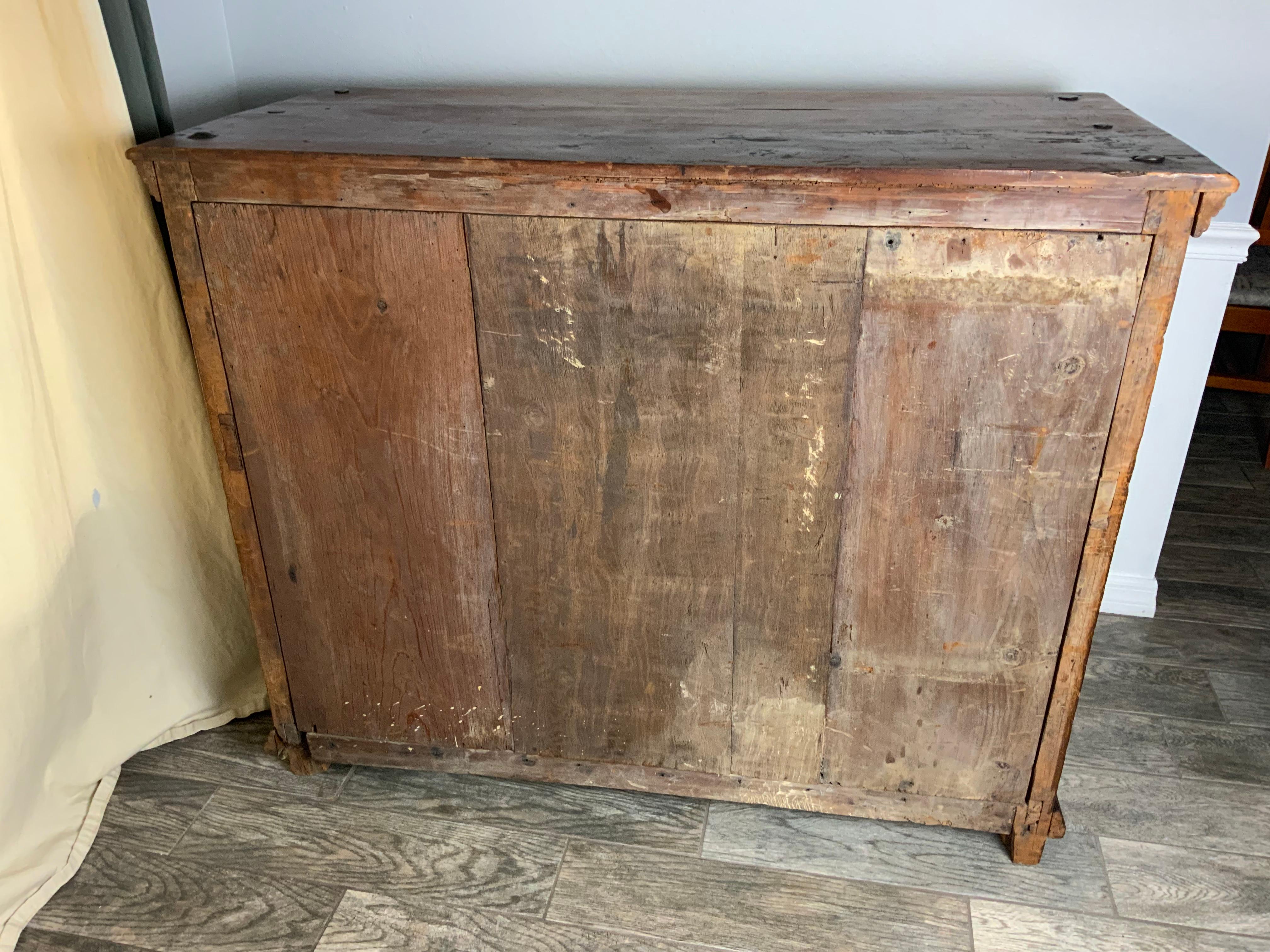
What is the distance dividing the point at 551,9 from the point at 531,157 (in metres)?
0.63

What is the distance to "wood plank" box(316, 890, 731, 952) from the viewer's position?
4.29ft

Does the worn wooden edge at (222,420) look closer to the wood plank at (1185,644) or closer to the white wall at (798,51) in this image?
the white wall at (798,51)

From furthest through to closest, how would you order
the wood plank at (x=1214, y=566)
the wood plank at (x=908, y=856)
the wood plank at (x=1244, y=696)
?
the wood plank at (x=1214, y=566)
the wood plank at (x=1244, y=696)
the wood plank at (x=908, y=856)

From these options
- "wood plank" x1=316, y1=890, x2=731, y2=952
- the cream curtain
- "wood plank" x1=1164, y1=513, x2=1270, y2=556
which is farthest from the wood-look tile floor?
"wood plank" x1=1164, y1=513, x2=1270, y2=556

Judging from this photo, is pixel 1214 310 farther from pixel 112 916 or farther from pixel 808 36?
pixel 112 916

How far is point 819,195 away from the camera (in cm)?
107

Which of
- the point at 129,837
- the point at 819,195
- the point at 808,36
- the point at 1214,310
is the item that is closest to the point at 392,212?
the point at 819,195

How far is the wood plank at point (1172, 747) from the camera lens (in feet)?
5.18

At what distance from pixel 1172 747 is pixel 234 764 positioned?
4.98 feet

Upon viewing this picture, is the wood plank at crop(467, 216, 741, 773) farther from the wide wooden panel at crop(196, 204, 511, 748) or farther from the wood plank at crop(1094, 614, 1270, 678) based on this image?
the wood plank at crop(1094, 614, 1270, 678)

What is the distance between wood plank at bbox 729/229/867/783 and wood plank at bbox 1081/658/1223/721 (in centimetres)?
62

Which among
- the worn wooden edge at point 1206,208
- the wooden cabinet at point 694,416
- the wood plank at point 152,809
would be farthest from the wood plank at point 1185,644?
the wood plank at point 152,809

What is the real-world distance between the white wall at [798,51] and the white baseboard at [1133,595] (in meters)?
0.40

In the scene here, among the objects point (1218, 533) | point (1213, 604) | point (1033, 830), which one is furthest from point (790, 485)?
point (1218, 533)
